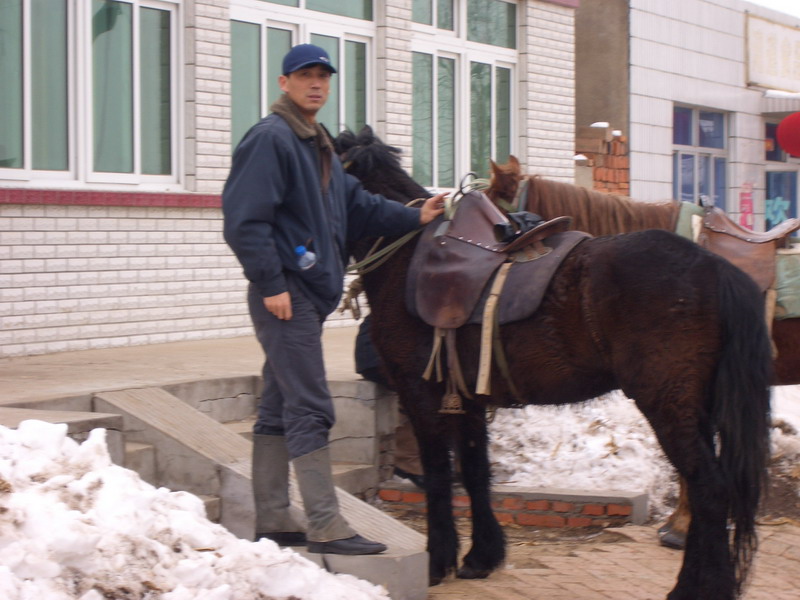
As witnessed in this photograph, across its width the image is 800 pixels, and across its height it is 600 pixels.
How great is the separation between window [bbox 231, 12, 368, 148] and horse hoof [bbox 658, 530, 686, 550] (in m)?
4.65

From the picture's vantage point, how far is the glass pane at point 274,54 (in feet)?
32.9

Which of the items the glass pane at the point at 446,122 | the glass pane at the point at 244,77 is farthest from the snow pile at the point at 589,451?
the glass pane at the point at 446,122

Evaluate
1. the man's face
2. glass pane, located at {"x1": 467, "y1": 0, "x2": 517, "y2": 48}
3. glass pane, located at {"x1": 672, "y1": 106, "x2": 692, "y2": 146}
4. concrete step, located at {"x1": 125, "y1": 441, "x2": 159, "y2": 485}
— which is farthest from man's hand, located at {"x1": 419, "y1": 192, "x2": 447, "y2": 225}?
glass pane, located at {"x1": 672, "y1": 106, "x2": 692, "y2": 146}

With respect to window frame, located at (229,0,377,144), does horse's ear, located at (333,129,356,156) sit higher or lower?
lower

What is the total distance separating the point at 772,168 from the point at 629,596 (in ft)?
53.3

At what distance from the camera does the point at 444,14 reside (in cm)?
1209

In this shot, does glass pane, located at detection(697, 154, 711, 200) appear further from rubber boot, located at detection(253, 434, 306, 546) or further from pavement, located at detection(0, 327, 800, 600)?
rubber boot, located at detection(253, 434, 306, 546)

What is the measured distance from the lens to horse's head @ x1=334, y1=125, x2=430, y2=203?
5.25 meters

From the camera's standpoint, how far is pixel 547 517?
6.27 metres

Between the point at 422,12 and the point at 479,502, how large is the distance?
770 cm

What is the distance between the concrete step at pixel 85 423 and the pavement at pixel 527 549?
0.64m

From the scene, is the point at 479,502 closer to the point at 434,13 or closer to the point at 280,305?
the point at 280,305

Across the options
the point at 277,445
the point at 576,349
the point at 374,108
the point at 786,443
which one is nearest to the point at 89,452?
the point at 277,445

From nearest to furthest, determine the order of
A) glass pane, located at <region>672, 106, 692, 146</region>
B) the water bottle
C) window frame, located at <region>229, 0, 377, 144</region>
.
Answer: the water bottle → window frame, located at <region>229, 0, 377, 144</region> → glass pane, located at <region>672, 106, 692, 146</region>
